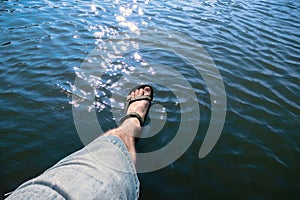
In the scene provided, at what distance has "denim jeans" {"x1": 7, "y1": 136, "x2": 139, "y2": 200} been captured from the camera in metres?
1.55

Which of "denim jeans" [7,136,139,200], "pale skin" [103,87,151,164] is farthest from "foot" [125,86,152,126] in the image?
"denim jeans" [7,136,139,200]

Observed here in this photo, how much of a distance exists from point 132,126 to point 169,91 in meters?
1.42

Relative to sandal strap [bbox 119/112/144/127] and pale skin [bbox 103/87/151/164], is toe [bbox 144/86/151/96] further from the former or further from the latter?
sandal strap [bbox 119/112/144/127]

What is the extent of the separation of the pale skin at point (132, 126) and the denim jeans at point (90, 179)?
73cm

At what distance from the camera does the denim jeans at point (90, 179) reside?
1547mm

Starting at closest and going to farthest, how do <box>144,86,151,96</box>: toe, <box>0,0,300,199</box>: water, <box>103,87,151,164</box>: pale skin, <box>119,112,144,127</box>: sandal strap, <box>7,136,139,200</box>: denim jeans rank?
<box>7,136,139,200</box>: denim jeans
<box>103,87,151,164</box>: pale skin
<box>0,0,300,199</box>: water
<box>119,112,144,127</box>: sandal strap
<box>144,86,151,96</box>: toe

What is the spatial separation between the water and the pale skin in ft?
0.77

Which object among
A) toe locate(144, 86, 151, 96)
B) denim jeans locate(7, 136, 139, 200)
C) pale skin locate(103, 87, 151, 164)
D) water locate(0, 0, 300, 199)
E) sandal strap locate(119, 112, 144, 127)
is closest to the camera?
denim jeans locate(7, 136, 139, 200)

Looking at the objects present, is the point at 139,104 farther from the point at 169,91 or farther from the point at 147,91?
the point at 169,91

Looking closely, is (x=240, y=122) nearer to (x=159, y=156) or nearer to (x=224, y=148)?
(x=224, y=148)

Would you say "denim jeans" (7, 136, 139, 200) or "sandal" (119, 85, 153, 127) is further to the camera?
"sandal" (119, 85, 153, 127)

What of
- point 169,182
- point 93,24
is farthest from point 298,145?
point 93,24

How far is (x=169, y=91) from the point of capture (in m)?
4.64

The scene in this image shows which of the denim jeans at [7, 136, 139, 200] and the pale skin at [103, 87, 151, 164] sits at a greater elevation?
the denim jeans at [7, 136, 139, 200]
